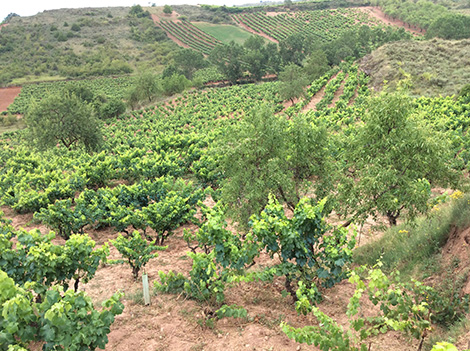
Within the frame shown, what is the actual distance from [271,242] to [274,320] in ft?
5.29

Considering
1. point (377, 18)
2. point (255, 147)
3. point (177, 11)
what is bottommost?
point (255, 147)

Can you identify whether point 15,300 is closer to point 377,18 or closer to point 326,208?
point 326,208

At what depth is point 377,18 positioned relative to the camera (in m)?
114

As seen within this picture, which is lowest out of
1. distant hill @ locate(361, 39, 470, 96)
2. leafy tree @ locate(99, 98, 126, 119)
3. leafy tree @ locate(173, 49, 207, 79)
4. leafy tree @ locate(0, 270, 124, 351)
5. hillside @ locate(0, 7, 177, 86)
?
leafy tree @ locate(99, 98, 126, 119)

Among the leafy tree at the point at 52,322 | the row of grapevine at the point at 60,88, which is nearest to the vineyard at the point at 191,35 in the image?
the row of grapevine at the point at 60,88

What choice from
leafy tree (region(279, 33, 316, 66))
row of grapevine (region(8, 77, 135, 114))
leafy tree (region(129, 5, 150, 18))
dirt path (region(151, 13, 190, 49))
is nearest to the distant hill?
leafy tree (region(279, 33, 316, 66))

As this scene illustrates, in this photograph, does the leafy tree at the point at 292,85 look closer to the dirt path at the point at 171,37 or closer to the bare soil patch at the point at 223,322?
the bare soil patch at the point at 223,322

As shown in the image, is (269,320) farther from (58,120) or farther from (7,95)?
(7,95)

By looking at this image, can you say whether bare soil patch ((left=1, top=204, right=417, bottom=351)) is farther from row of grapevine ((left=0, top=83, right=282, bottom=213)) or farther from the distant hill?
the distant hill

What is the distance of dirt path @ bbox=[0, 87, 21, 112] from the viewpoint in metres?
75.6

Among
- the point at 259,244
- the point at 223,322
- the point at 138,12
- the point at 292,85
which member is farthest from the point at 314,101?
the point at 138,12

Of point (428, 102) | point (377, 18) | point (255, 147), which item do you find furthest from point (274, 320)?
point (377, 18)

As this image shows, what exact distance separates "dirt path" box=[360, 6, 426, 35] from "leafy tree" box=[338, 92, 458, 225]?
323 ft

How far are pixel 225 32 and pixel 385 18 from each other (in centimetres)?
5675
